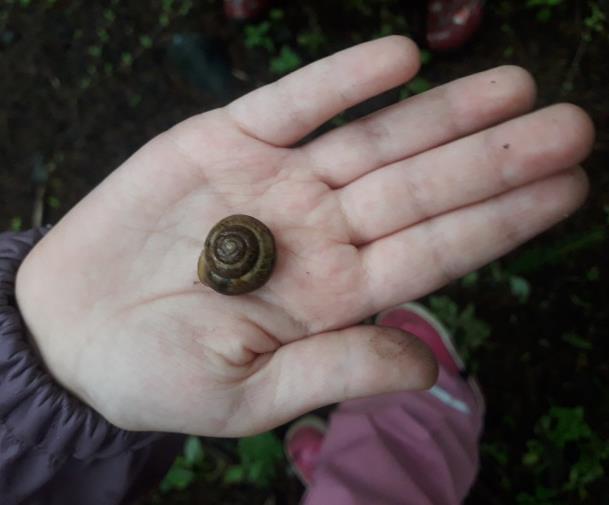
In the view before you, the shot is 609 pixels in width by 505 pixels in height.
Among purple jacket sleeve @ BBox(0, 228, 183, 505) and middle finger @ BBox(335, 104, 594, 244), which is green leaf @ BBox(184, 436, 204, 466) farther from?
middle finger @ BBox(335, 104, 594, 244)

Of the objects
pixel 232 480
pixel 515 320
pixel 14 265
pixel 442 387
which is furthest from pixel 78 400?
pixel 515 320

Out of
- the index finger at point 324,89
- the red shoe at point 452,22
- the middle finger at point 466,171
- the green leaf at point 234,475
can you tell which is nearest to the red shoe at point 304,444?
the green leaf at point 234,475

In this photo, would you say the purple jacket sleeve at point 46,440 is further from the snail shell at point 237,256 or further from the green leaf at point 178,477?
the green leaf at point 178,477

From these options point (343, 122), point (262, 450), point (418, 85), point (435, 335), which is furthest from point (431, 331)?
point (418, 85)

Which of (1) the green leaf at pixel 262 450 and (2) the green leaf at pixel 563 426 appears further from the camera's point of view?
(1) the green leaf at pixel 262 450

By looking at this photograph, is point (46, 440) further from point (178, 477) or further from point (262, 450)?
point (262, 450)

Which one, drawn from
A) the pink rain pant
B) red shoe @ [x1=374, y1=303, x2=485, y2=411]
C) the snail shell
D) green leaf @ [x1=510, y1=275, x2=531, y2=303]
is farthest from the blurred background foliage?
the snail shell
